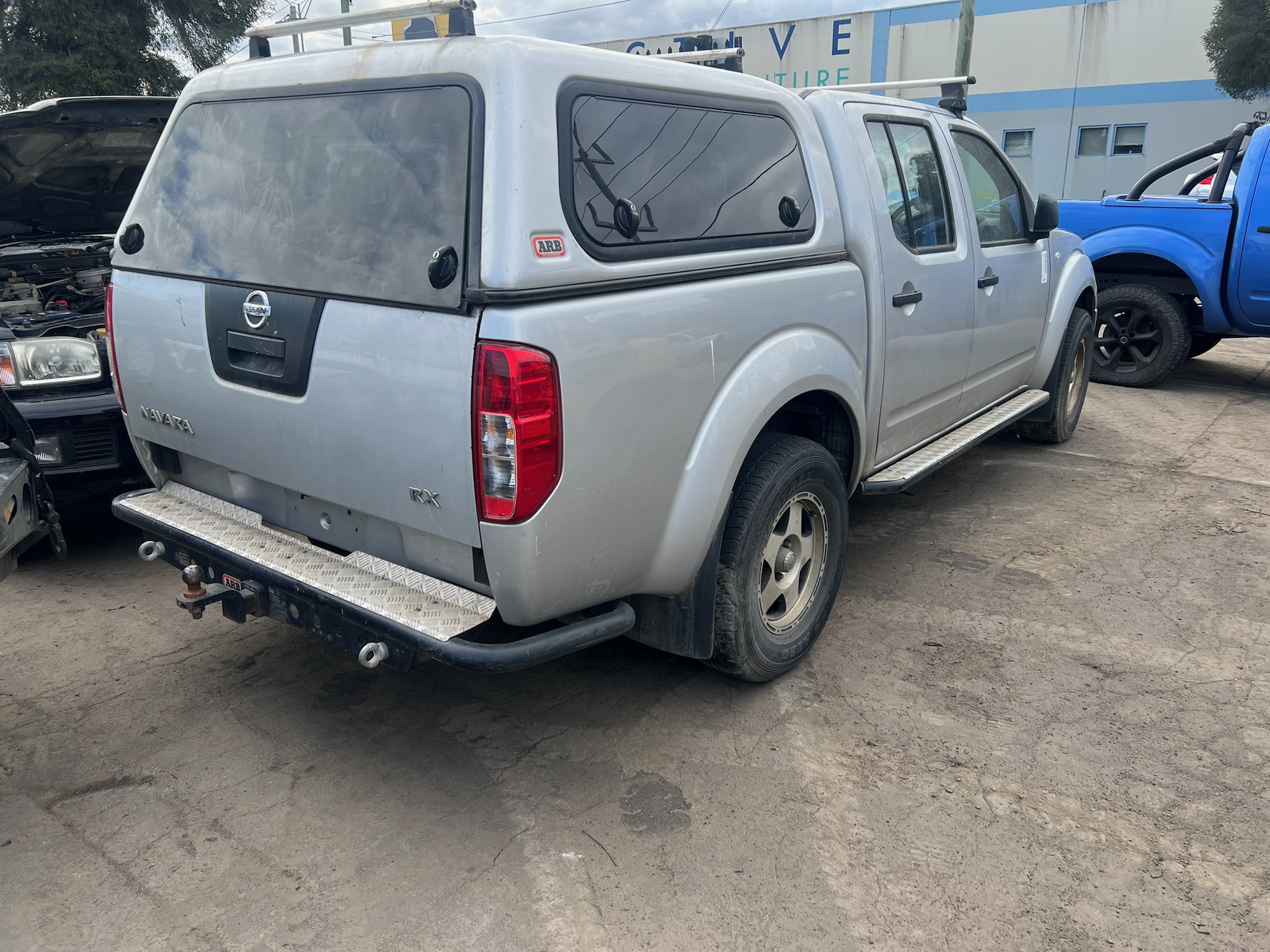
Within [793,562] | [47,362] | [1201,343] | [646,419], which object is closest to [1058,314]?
[793,562]

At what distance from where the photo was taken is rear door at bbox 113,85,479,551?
8.11 ft

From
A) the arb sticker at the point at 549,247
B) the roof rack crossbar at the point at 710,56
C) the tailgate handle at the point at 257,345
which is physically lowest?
the tailgate handle at the point at 257,345

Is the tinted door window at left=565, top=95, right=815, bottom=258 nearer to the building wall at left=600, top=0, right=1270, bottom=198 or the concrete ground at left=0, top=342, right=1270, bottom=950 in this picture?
the concrete ground at left=0, top=342, right=1270, bottom=950

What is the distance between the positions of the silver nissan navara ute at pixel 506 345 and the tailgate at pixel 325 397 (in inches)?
0.4

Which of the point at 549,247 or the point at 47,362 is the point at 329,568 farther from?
the point at 47,362

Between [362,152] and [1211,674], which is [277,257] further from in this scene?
[1211,674]

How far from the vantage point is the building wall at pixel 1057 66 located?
22.7 metres

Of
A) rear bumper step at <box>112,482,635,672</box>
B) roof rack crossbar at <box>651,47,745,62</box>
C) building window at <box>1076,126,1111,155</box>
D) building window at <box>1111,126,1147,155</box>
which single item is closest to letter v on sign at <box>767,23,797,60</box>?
building window at <box>1076,126,1111,155</box>

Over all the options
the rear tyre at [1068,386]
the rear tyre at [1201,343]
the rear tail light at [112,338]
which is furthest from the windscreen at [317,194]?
the rear tyre at [1201,343]

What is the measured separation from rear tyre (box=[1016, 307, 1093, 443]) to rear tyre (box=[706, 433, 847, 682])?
294 cm

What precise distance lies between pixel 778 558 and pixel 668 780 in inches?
35.1

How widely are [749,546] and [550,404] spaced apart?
103cm

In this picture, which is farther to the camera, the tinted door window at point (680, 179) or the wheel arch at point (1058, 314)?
the wheel arch at point (1058, 314)

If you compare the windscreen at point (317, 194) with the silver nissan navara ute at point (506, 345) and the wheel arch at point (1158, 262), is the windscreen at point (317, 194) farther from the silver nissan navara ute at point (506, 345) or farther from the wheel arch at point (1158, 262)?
the wheel arch at point (1158, 262)
